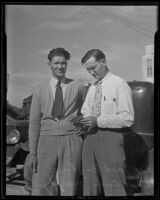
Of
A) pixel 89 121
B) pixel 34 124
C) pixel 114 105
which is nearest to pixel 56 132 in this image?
pixel 34 124

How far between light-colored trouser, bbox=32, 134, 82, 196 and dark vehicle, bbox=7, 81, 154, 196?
0.19 m

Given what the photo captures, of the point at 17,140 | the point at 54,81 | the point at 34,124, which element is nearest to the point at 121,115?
the point at 54,81

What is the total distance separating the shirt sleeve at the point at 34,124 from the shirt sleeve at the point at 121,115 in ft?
1.90

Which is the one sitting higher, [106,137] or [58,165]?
[106,137]

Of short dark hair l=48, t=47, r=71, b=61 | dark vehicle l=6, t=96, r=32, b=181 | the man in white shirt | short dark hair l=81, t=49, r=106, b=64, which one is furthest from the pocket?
dark vehicle l=6, t=96, r=32, b=181

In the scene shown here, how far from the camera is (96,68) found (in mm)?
2656

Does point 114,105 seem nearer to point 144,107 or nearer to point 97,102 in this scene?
point 97,102

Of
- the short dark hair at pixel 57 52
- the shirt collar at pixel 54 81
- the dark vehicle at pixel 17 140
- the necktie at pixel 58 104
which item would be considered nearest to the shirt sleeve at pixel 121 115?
the necktie at pixel 58 104

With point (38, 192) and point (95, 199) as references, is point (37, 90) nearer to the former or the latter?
point (38, 192)

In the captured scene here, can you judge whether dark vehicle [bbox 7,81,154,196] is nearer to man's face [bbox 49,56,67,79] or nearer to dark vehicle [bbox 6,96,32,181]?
dark vehicle [bbox 6,96,32,181]

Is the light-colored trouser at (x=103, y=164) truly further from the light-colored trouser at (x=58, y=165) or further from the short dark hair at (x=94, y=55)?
the short dark hair at (x=94, y=55)

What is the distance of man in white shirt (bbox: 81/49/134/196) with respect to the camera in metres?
2.58

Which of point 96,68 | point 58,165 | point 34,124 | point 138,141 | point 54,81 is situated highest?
point 96,68

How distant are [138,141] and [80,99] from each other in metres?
0.67
